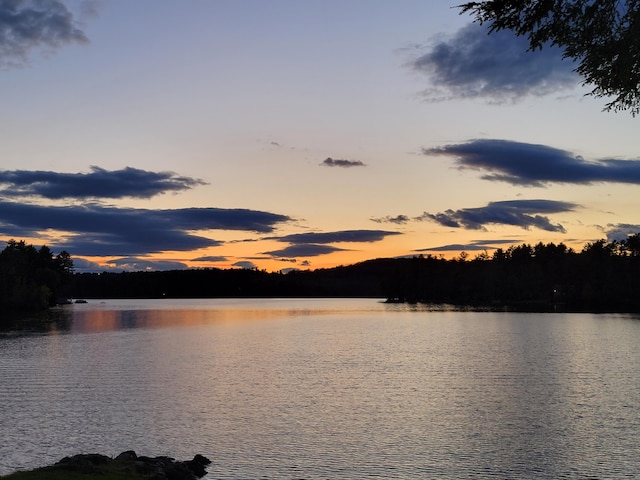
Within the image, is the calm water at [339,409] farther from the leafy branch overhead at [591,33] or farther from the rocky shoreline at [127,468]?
the leafy branch overhead at [591,33]

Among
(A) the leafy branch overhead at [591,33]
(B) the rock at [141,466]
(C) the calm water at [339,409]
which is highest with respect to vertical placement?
(A) the leafy branch overhead at [591,33]

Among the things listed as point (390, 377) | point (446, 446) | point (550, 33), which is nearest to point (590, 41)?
point (550, 33)

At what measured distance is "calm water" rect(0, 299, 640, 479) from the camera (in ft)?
108

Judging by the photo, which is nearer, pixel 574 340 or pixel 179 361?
pixel 179 361

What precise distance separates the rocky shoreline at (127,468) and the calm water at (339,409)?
3.98ft

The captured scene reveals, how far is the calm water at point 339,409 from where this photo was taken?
32938 millimetres

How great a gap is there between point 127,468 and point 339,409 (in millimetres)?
21792

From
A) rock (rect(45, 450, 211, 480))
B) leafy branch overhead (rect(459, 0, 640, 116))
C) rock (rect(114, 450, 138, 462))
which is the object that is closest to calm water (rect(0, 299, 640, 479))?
rock (rect(45, 450, 211, 480))

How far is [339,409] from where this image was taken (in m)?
47.0

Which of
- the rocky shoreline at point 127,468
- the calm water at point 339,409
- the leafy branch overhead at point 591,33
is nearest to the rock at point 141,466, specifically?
the rocky shoreline at point 127,468

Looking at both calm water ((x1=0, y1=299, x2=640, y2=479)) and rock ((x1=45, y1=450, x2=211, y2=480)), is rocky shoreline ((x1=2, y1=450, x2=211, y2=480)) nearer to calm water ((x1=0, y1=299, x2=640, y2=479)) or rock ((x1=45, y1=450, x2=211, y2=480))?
rock ((x1=45, y1=450, x2=211, y2=480))

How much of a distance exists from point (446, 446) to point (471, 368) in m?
36.7

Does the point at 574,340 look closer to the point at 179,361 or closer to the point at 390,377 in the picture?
the point at 390,377

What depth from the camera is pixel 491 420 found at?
42750 millimetres
